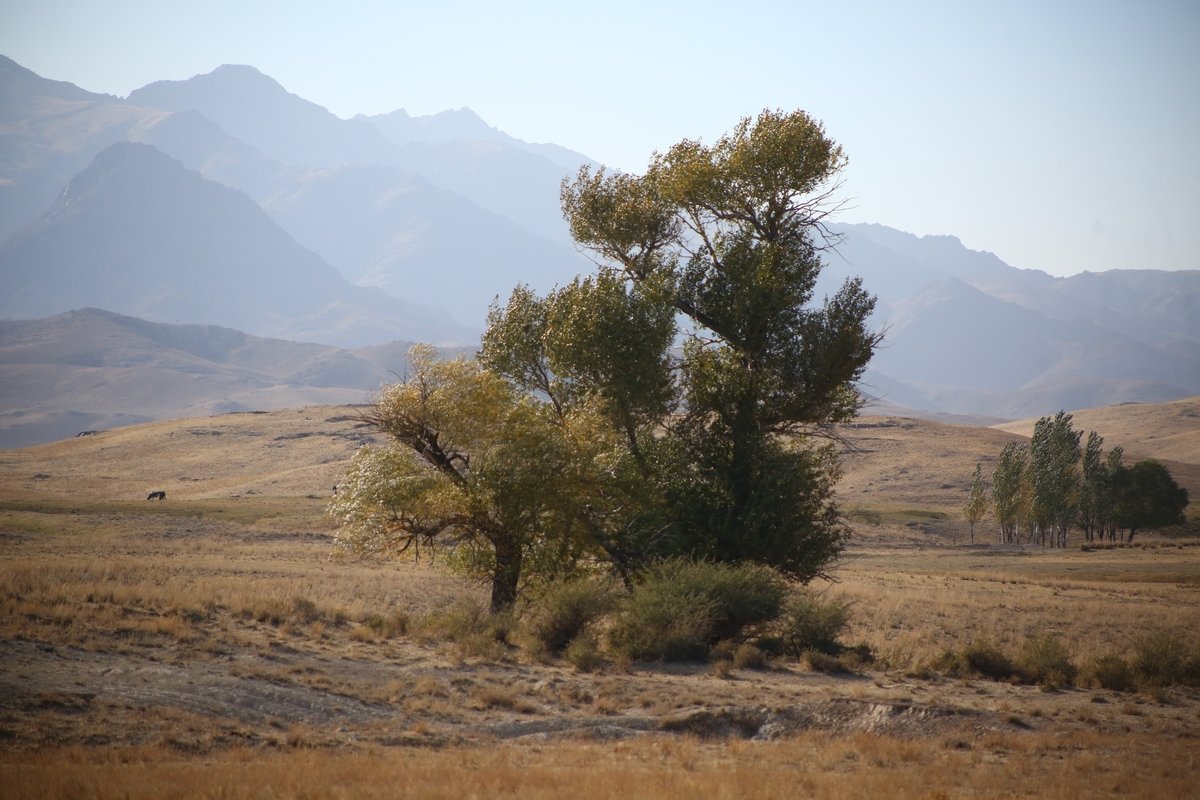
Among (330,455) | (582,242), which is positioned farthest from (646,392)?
(330,455)

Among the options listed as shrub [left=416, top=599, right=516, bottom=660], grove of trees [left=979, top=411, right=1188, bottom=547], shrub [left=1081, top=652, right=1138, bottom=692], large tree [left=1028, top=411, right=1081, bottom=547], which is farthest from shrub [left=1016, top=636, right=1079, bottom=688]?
large tree [left=1028, top=411, right=1081, bottom=547]

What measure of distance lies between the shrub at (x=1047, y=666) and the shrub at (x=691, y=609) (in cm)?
611

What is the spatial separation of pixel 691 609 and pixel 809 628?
3.86 meters

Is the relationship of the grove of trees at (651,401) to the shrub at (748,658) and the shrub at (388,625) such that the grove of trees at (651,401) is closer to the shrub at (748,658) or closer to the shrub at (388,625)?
the shrub at (388,625)

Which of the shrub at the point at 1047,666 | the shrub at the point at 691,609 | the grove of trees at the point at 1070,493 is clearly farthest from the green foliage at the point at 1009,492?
the shrub at the point at 691,609

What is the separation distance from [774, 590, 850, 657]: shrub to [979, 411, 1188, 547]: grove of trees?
72709 millimetres

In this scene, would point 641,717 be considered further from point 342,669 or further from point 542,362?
point 542,362

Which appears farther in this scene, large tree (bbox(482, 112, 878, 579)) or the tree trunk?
large tree (bbox(482, 112, 878, 579))

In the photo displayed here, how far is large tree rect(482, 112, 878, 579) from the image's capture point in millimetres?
29141

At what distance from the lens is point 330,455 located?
116m

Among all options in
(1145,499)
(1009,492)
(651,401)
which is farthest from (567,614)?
(1145,499)

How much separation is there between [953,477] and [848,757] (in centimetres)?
11036

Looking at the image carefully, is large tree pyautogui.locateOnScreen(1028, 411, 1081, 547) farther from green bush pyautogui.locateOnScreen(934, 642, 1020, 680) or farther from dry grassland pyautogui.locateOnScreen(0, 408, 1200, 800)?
green bush pyautogui.locateOnScreen(934, 642, 1020, 680)

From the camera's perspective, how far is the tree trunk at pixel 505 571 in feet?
88.4
